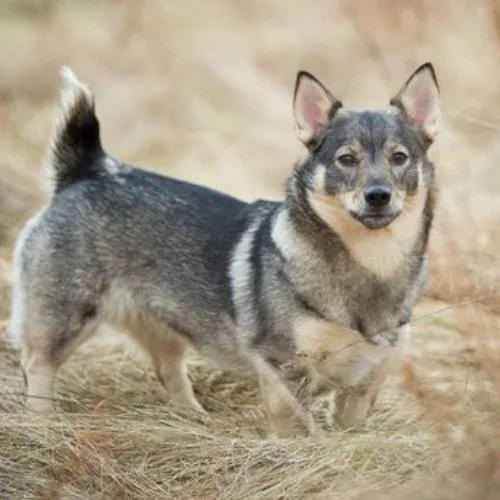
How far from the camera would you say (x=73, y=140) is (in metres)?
6.25

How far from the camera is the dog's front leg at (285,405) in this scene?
5.59 meters

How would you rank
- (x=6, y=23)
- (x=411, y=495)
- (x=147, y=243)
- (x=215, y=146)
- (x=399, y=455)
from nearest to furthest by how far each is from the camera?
(x=411, y=495) < (x=399, y=455) < (x=147, y=243) < (x=215, y=146) < (x=6, y=23)

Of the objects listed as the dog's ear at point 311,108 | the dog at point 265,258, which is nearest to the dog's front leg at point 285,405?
the dog at point 265,258

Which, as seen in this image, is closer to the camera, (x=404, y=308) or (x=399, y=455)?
(x=399, y=455)

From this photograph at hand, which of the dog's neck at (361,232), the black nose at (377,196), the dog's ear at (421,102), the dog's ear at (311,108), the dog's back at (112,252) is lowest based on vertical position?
the dog's back at (112,252)

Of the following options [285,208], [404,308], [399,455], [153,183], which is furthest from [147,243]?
[399,455]

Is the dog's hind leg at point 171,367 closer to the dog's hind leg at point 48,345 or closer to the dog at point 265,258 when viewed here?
the dog at point 265,258

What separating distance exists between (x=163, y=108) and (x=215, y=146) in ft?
2.83

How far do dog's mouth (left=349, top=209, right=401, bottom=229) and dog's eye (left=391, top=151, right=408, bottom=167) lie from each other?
0.59ft

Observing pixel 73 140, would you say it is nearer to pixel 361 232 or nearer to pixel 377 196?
pixel 361 232

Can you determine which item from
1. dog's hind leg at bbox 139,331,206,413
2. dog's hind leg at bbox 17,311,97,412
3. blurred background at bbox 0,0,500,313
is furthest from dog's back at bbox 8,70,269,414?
blurred background at bbox 0,0,500,313

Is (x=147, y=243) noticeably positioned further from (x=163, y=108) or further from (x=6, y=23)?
(x=6, y=23)

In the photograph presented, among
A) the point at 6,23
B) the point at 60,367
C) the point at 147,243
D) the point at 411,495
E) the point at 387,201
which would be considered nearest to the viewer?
the point at 411,495

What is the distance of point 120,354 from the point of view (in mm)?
6949
